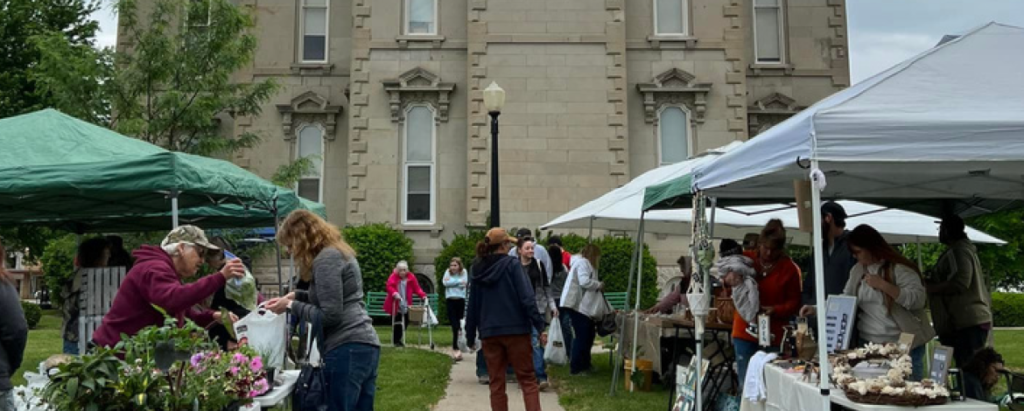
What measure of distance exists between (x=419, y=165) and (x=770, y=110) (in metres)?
9.68

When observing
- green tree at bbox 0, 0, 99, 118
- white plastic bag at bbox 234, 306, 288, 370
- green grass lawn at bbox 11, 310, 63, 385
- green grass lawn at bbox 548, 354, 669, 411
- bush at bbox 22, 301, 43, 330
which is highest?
green tree at bbox 0, 0, 99, 118

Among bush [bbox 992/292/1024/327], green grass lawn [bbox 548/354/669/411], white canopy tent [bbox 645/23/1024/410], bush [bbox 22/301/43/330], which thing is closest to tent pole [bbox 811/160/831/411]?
white canopy tent [bbox 645/23/1024/410]

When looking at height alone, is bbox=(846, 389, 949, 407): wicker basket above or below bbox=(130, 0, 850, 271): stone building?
below

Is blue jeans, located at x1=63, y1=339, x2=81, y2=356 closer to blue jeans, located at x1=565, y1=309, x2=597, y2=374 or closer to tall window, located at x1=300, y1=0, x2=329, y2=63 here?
blue jeans, located at x1=565, y1=309, x2=597, y2=374

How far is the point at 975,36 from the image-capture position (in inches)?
252

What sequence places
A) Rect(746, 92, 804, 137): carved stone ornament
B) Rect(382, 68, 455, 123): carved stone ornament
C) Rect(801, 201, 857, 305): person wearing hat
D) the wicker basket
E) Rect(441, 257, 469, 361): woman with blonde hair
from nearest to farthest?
the wicker basket < Rect(801, 201, 857, 305): person wearing hat < Rect(441, 257, 469, 361): woman with blonde hair < Rect(382, 68, 455, 123): carved stone ornament < Rect(746, 92, 804, 137): carved stone ornament

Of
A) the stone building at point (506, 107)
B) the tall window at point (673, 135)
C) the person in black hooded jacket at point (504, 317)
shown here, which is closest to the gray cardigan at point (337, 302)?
the person in black hooded jacket at point (504, 317)

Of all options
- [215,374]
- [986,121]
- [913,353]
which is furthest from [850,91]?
[215,374]

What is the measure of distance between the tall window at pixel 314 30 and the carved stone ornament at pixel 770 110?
11.9m

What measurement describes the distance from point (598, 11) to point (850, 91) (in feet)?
53.8

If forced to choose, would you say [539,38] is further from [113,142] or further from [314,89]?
[113,142]

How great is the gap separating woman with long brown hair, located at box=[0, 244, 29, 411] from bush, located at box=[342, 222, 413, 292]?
1532cm

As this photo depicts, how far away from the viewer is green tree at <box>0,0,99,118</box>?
22266 millimetres

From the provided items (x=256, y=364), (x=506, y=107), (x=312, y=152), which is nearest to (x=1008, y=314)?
(x=506, y=107)
